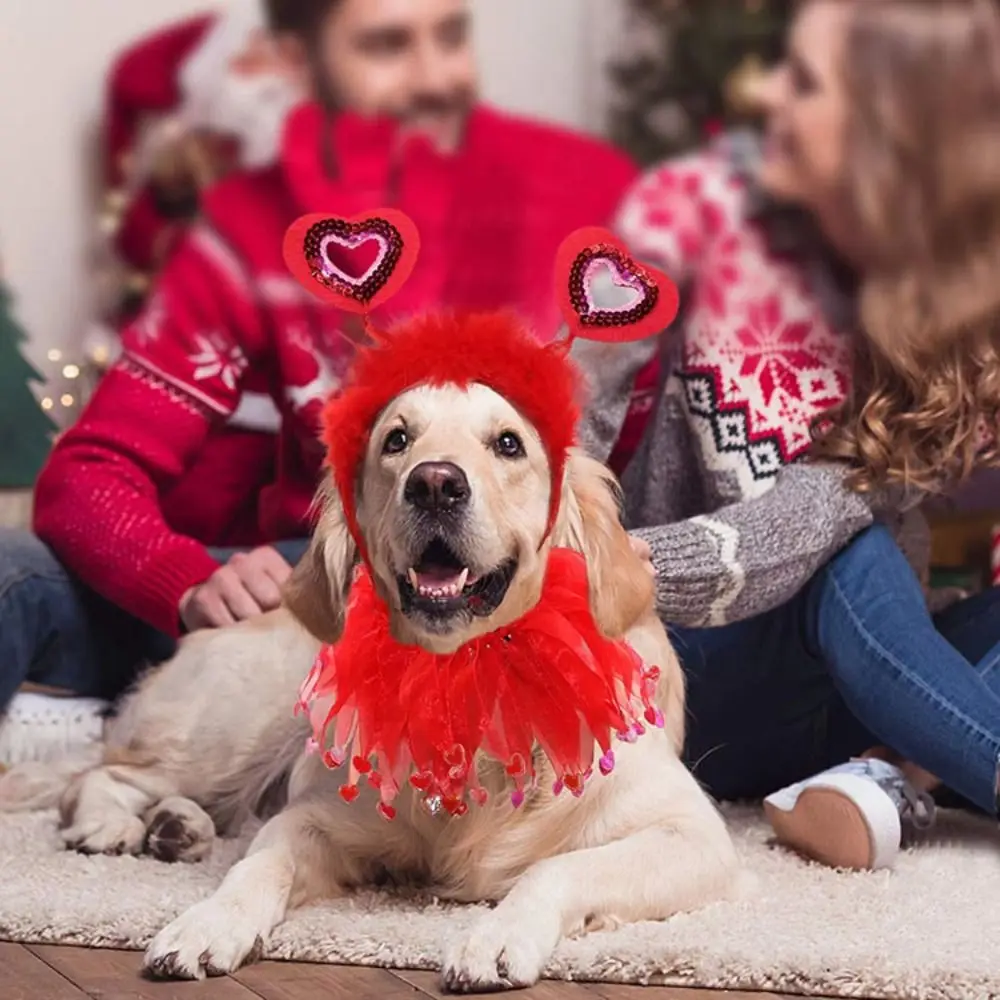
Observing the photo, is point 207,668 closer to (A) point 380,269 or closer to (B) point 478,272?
(A) point 380,269

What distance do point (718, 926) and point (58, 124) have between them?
85cm

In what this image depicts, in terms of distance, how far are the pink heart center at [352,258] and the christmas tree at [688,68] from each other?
0.33 m

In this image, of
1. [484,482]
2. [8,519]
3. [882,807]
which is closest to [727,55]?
[484,482]

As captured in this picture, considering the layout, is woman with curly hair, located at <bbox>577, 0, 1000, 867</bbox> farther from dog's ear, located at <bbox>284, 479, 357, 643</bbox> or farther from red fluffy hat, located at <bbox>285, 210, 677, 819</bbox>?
dog's ear, located at <bbox>284, 479, 357, 643</bbox>

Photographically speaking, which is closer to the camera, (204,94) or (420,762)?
(204,94)

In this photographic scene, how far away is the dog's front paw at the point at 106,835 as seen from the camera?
3.91 feet

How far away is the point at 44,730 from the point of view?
4.91ft

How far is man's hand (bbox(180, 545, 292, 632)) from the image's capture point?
4.37 ft

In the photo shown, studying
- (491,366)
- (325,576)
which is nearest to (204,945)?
(325,576)

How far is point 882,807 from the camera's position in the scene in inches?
45.1

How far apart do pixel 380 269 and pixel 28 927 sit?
1.77 ft

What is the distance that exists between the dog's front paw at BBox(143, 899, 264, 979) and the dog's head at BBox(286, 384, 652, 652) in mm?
223

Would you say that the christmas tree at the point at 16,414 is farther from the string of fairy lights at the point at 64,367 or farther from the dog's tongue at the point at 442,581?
the dog's tongue at the point at 442,581

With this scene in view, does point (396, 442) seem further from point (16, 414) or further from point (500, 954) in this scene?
point (16, 414)
